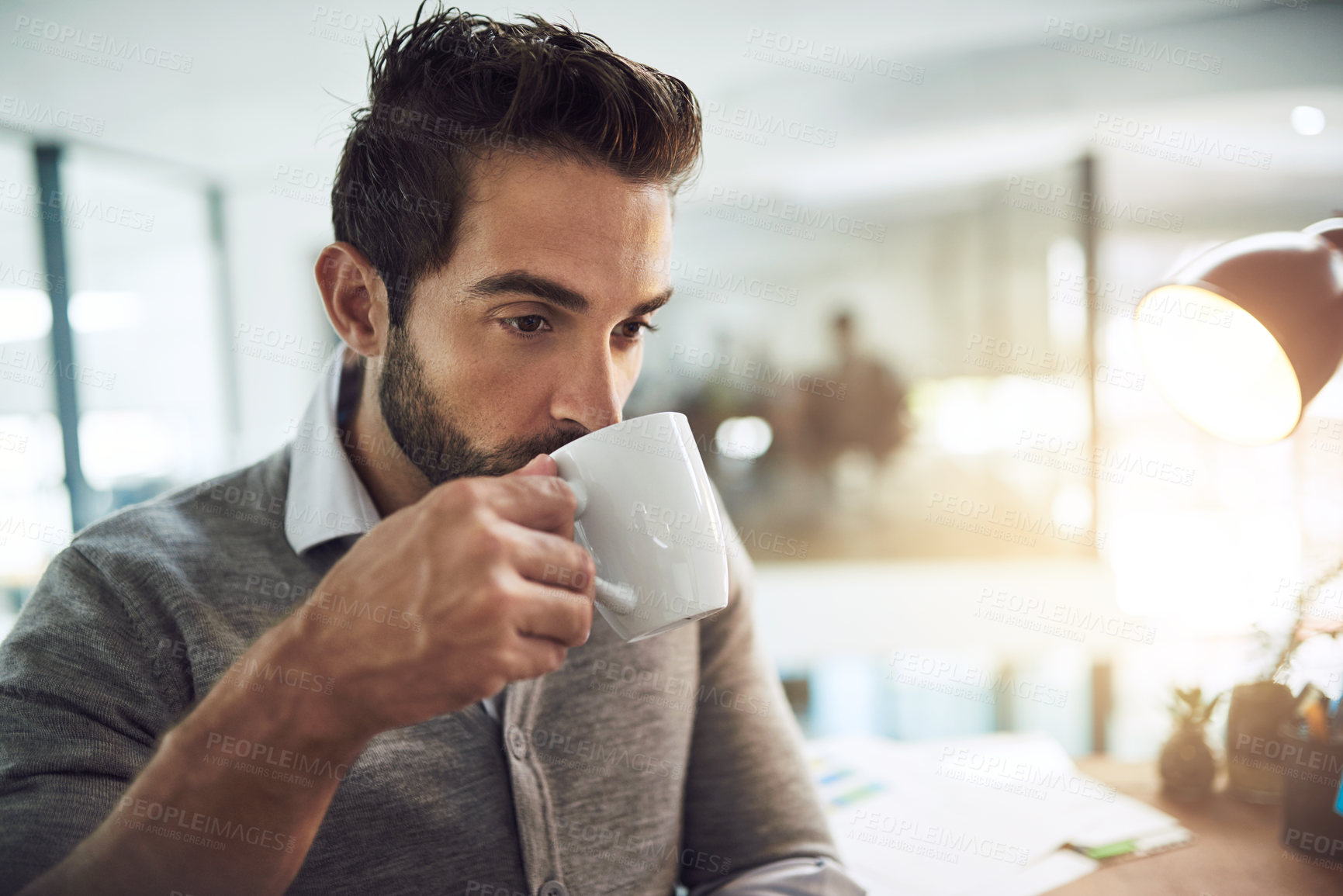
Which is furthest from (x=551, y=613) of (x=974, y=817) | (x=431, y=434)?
(x=974, y=817)

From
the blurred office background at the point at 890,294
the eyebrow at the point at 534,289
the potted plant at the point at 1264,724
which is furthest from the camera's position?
the blurred office background at the point at 890,294

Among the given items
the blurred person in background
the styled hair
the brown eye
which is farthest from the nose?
the blurred person in background

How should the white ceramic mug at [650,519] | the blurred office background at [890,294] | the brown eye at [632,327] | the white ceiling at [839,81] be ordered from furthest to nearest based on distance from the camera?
the blurred office background at [890,294] → the white ceiling at [839,81] → the brown eye at [632,327] → the white ceramic mug at [650,519]

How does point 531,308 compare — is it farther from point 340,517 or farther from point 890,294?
point 890,294

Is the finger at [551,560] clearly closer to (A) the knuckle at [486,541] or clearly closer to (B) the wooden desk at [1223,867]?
(A) the knuckle at [486,541]

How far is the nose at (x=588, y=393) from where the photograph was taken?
84 cm

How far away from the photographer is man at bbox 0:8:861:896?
54 centimetres

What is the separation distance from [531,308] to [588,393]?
11cm

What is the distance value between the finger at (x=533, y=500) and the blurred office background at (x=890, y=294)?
243cm

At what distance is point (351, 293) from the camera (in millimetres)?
1033

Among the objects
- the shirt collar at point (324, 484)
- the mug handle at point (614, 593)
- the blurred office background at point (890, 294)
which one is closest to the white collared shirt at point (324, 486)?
the shirt collar at point (324, 484)

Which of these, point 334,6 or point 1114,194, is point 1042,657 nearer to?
point 1114,194

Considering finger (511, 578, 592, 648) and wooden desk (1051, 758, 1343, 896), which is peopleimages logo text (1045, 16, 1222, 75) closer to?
wooden desk (1051, 758, 1343, 896)

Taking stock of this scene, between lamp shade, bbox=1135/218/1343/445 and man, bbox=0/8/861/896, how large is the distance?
626mm
